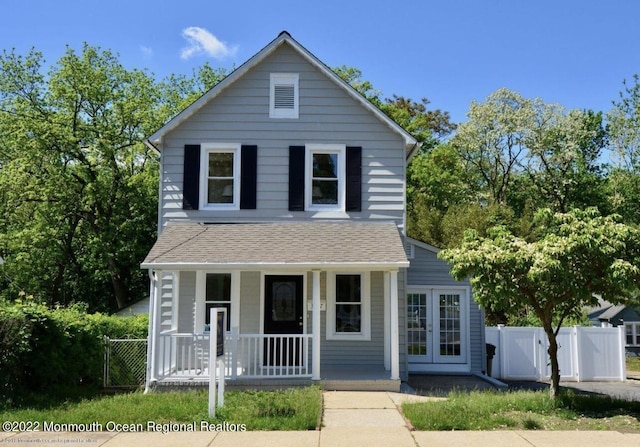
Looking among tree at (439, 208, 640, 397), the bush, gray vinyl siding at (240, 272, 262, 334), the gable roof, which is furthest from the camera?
the gable roof

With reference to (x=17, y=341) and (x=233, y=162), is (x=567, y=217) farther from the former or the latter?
(x=17, y=341)

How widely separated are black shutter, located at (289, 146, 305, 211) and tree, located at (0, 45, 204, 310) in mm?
13122

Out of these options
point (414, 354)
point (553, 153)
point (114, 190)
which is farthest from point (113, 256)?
point (553, 153)

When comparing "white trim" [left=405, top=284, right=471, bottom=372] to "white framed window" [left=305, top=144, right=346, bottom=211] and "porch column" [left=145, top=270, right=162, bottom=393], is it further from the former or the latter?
"porch column" [left=145, top=270, right=162, bottom=393]

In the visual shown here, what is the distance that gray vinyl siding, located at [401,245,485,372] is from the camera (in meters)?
15.1

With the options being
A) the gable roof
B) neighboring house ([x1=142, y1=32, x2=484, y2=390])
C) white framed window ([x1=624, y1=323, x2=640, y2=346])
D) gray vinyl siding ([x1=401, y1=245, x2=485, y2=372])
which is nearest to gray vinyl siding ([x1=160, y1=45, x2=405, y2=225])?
neighboring house ([x1=142, y1=32, x2=484, y2=390])

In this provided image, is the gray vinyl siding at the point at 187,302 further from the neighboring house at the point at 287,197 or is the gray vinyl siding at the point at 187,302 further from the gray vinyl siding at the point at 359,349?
the gray vinyl siding at the point at 359,349

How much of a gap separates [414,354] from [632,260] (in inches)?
275

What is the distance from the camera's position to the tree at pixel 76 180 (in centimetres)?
2433

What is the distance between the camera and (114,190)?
25688mm

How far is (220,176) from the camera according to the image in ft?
45.7

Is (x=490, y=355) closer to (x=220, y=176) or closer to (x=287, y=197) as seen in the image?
(x=287, y=197)

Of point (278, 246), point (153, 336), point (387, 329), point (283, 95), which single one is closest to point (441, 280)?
point (387, 329)

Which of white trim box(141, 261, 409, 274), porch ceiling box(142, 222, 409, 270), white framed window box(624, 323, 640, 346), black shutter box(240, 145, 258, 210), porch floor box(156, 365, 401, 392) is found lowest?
white framed window box(624, 323, 640, 346)
